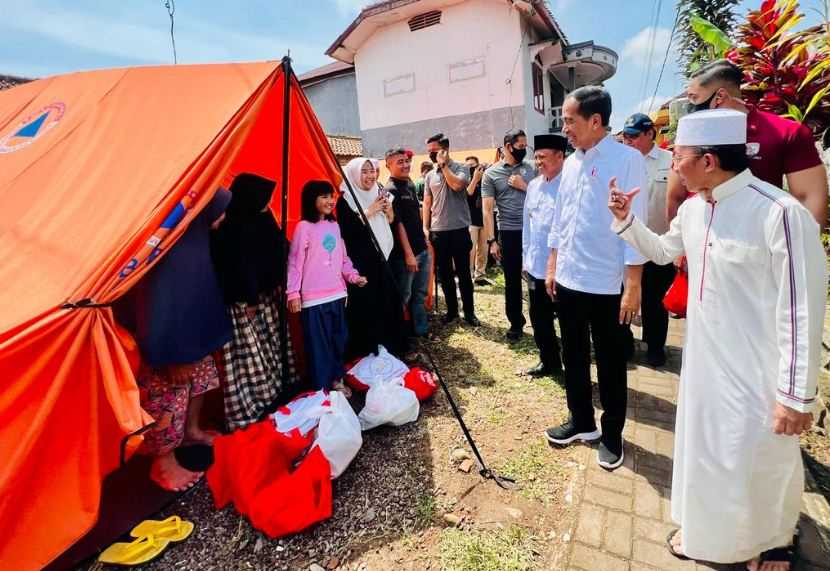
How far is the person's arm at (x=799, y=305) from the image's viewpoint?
4.26ft

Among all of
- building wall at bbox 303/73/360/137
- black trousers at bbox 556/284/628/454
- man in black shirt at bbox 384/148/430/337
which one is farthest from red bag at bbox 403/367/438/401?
building wall at bbox 303/73/360/137

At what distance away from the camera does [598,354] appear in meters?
2.29

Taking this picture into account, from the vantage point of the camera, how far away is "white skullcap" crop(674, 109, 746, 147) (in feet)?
4.67

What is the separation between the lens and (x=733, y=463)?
4.97 feet

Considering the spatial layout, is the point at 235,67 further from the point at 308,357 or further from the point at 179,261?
the point at 308,357

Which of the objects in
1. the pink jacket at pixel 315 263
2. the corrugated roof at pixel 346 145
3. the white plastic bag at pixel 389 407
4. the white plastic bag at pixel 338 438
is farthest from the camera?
the corrugated roof at pixel 346 145

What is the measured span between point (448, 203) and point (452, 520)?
3.14 m

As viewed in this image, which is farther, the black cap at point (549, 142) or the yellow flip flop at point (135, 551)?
the black cap at point (549, 142)

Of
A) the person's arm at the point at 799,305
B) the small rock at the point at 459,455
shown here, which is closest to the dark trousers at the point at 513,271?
the small rock at the point at 459,455

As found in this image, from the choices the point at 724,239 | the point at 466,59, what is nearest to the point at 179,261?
the point at 724,239

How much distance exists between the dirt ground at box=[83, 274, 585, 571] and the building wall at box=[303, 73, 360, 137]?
1529cm

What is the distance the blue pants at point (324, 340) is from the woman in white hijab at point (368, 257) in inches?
17.4

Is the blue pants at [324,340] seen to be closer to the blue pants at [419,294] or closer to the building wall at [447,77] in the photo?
the blue pants at [419,294]

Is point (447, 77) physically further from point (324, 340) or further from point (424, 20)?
point (324, 340)
